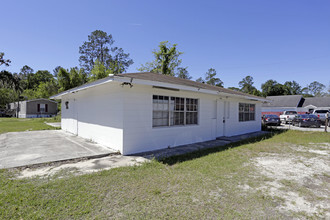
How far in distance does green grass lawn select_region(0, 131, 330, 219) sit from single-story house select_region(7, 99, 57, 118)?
3066cm

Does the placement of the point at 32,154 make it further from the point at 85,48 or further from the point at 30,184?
the point at 85,48

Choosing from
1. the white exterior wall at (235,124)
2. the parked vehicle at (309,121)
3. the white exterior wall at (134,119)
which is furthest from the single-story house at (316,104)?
the white exterior wall at (134,119)

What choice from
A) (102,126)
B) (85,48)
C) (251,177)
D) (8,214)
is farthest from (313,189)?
(85,48)

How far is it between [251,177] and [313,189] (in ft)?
3.93

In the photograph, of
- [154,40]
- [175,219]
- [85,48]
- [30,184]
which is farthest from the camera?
[85,48]

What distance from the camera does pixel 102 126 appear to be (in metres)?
7.57

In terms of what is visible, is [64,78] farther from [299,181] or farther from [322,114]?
[322,114]

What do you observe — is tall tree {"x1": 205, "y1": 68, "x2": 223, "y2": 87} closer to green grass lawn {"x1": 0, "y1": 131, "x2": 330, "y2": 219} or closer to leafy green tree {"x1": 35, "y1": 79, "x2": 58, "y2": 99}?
leafy green tree {"x1": 35, "y1": 79, "x2": 58, "y2": 99}

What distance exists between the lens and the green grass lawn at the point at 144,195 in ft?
8.93

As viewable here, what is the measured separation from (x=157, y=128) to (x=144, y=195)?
12.3 ft

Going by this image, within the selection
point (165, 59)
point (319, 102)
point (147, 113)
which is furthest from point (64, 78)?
point (319, 102)

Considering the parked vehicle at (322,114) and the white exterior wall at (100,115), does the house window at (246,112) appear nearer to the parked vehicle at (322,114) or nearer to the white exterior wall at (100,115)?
the white exterior wall at (100,115)

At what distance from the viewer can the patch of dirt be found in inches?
119

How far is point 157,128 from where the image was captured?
6938 mm
